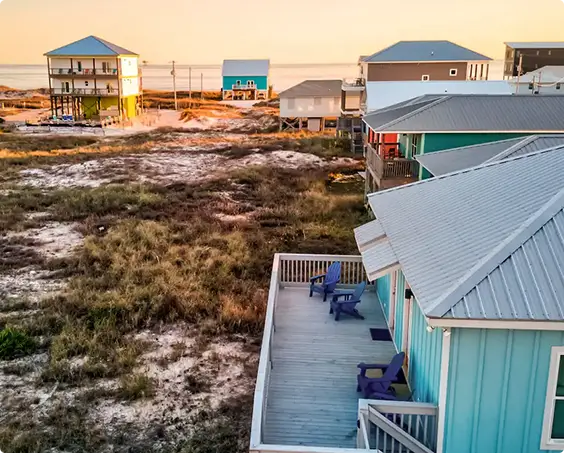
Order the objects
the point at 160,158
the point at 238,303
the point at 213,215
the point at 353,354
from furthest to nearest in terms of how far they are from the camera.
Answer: the point at 160,158, the point at 213,215, the point at 238,303, the point at 353,354

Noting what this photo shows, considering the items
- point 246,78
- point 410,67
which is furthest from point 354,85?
point 246,78

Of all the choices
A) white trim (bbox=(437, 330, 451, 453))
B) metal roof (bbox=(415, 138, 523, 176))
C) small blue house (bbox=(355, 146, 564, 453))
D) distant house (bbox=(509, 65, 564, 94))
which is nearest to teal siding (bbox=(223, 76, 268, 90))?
distant house (bbox=(509, 65, 564, 94))

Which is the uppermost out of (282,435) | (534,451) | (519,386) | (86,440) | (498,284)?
(498,284)

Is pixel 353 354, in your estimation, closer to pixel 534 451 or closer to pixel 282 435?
pixel 282 435

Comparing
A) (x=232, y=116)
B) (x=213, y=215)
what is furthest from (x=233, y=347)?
(x=232, y=116)

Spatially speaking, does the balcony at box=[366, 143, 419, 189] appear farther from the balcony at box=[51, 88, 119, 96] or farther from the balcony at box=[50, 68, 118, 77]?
the balcony at box=[50, 68, 118, 77]

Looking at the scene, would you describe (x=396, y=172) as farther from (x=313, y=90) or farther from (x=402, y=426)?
(x=313, y=90)
